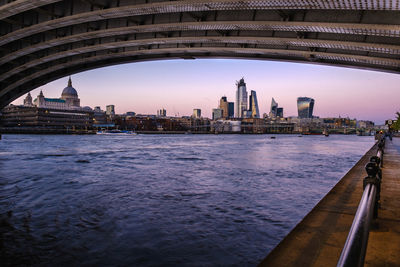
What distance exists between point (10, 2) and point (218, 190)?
1637cm

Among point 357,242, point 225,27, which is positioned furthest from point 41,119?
point 357,242

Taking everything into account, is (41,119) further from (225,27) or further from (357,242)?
(357,242)

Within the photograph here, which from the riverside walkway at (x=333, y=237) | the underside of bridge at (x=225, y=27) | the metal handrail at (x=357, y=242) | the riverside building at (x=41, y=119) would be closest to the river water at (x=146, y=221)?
the riverside walkway at (x=333, y=237)

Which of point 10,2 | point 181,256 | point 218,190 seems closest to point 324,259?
point 181,256

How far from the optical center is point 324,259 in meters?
4.07

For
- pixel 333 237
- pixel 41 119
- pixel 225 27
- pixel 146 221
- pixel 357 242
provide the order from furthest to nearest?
1. pixel 41 119
2. pixel 225 27
3. pixel 146 221
4. pixel 333 237
5. pixel 357 242

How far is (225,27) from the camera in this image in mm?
17438

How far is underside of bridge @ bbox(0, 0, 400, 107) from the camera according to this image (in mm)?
13745

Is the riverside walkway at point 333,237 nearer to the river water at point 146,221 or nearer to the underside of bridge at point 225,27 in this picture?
the river water at point 146,221

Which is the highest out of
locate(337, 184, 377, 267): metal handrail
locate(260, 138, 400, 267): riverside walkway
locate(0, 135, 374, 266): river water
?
locate(337, 184, 377, 267): metal handrail

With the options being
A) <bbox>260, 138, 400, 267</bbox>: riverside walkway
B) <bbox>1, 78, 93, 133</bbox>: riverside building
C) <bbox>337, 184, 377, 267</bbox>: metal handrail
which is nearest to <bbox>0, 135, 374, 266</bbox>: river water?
<bbox>260, 138, 400, 267</bbox>: riverside walkway

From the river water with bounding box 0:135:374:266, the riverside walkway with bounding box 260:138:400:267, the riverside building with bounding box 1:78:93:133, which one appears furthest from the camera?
the riverside building with bounding box 1:78:93:133

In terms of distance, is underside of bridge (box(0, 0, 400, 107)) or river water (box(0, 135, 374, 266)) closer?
river water (box(0, 135, 374, 266))

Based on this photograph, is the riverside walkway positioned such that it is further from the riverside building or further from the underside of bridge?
the riverside building
